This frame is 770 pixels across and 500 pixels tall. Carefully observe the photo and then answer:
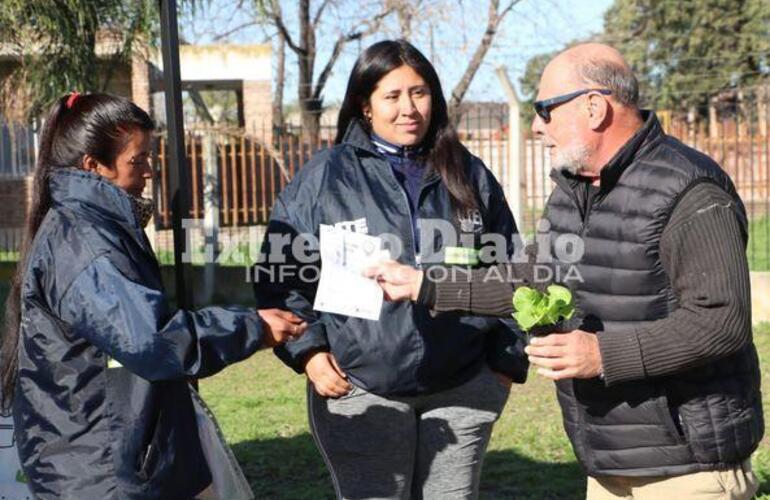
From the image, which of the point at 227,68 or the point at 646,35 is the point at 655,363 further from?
the point at 646,35

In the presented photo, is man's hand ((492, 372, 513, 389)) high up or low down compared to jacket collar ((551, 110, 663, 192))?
down

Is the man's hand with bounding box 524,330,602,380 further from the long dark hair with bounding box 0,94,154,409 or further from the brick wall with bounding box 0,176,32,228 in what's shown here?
the brick wall with bounding box 0,176,32,228

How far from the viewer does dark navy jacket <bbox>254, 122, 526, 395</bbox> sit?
10.9 feet

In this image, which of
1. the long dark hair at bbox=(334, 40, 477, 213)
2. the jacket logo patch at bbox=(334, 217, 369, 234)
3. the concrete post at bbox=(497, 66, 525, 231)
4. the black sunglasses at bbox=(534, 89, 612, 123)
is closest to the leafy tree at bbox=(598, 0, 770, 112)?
the concrete post at bbox=(497, 66, 525, 231)

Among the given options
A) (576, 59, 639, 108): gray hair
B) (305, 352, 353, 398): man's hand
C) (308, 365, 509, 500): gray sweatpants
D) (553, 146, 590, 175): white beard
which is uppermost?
(576, 59, 639, 108): gray hair

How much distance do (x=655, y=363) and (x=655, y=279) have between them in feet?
0.73

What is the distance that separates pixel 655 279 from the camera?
8.77 ft

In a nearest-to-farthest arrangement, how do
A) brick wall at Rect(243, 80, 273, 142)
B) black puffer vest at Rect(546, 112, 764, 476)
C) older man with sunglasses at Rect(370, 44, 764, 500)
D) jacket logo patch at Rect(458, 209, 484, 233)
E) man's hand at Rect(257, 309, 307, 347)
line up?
older man with sunglasses at Rect(370, 44, 764, 500) < black puffer vest at Rect(546, 112, 764, 476) < man's hand at Rect(257, 309, 307, 347) < jacket logo patch at Rect(458, 209, 484, 233) < brick wall at Rect(243, 80, 273, 142)

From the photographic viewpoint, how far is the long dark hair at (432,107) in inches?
139


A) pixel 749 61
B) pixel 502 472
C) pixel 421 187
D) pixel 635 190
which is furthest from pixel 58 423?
pixel 749 61

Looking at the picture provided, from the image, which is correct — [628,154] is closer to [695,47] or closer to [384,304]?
[384,304]

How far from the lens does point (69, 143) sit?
113 inches

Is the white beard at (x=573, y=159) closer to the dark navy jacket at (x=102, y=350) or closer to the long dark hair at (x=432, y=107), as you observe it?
the long dark hair at (x=432, y=107)

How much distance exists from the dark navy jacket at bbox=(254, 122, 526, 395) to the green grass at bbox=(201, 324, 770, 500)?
6.93 feet
